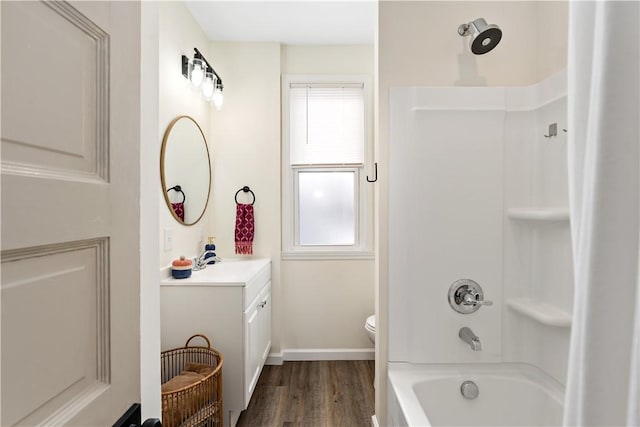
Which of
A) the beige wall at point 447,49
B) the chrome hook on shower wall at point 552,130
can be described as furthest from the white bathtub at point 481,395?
the chrome hook on shower wall at point 552,130

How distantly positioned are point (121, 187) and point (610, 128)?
2.45ft

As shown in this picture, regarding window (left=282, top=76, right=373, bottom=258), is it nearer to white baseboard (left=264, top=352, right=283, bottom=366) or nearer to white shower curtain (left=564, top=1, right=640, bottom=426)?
white baseboard (left=264, top=352, right=283, bottom=366)

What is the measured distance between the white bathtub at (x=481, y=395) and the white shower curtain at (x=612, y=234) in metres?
1.15

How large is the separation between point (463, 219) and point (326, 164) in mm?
1533

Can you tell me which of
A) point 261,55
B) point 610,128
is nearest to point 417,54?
point 610,128

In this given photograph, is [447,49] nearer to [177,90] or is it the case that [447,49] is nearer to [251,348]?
[177,90]

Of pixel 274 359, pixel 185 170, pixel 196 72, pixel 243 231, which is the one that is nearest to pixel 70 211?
pixel 185 170

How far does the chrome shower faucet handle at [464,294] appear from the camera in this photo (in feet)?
5.60

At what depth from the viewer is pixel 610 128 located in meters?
0.52

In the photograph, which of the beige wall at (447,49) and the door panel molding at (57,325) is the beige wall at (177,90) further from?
the door panel molding at (57,325)

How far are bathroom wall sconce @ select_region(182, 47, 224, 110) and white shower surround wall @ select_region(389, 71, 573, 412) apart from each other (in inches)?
56.9

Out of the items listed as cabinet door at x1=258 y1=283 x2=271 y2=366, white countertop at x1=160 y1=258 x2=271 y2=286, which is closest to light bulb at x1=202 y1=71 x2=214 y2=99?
white countertop at x1=160 y1=258 x2=271 y2=286

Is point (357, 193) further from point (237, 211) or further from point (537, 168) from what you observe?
point (537, 168)

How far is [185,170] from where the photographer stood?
8.03ft
